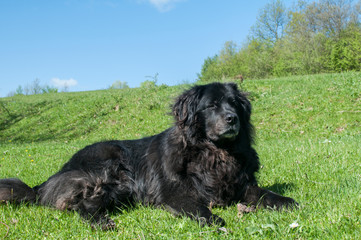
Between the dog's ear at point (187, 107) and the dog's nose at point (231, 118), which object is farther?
the dog's ear at point (187, 107)

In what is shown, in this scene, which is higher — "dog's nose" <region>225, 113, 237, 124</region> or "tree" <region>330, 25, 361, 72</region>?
"tree" <region>330, 25, 361, 72</region>

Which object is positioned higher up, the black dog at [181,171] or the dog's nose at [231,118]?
the dog's nose at [231,118]

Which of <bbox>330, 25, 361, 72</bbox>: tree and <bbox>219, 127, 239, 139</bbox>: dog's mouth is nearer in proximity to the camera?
<bbox>219, 127, 239, 139</bbox>: dog's mouth

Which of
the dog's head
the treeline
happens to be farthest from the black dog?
the treeline

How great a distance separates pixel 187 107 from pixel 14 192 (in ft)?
7.95

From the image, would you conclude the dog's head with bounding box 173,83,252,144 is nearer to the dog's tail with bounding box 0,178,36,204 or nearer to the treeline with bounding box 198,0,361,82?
the dog's tail with bounding box 0,178,36,204

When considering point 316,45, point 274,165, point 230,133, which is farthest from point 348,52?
point 230,133

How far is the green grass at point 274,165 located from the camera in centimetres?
275

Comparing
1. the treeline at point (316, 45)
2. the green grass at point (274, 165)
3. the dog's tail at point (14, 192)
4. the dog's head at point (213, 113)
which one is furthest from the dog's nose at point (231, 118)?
the treeline at point (316, 45)

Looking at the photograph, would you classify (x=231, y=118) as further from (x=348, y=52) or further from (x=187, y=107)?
(x=348, y=52)

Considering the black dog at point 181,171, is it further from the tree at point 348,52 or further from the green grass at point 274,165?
the tree at point 348,52

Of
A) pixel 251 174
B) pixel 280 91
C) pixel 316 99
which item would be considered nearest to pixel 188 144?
pixel 251 174

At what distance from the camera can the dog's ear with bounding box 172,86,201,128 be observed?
4.10 metres

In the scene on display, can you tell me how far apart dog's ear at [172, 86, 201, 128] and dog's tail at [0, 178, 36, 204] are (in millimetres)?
2117
